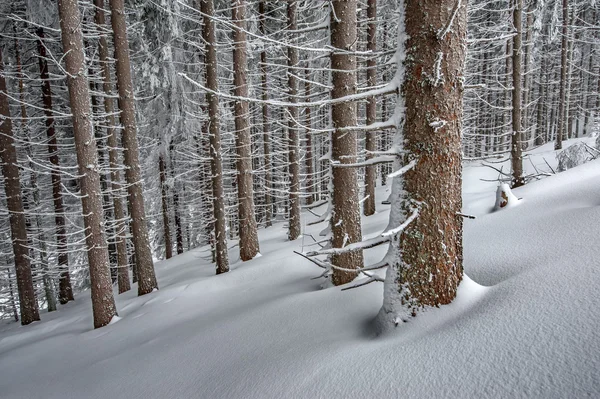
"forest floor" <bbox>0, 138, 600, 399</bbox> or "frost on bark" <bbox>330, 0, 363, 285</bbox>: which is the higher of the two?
"frost on bark" <bbox>330, 0, 363, 285</bbox>

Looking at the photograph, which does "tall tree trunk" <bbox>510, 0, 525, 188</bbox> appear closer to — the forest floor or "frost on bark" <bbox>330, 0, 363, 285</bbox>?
the forest floor

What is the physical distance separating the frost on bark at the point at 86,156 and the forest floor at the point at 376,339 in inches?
32.9

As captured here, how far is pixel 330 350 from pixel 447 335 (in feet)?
3.15

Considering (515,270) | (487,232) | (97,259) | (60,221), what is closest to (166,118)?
(60,221)

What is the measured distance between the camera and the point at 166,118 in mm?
12344

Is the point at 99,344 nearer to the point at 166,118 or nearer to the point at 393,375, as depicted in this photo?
the point at 393,375

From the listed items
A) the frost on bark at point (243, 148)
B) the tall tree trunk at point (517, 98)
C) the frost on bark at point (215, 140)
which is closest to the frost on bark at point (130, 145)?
the frost on bark at point (215, 140)

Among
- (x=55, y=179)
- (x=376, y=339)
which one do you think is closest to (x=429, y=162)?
(x=376, y=339)

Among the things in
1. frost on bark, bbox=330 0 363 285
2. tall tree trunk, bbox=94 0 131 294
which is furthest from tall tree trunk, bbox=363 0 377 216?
tall tree trunk, bbox=94 0 131 294

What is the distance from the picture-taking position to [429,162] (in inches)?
98.9

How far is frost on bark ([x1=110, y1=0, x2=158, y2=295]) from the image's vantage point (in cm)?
786

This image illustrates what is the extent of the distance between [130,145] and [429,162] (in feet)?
26.5

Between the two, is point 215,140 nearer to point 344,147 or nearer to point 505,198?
point 344,147

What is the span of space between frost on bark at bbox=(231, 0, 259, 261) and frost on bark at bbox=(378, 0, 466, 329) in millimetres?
6190
